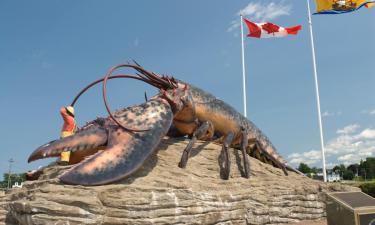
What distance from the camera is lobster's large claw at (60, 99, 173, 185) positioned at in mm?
5410

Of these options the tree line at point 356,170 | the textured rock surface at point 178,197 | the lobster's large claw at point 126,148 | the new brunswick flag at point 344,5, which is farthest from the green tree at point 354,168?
the lobster's large claw at point 126,148

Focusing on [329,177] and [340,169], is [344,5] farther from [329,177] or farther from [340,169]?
[340,169]

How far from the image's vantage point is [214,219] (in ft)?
21.2

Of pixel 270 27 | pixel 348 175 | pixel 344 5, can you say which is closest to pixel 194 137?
pixel 270 27

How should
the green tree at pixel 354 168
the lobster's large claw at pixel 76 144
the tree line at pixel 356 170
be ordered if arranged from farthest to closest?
1. the green tree at pixel 354 168
2. the tree line at pixel 356 170
3. the lobster's large claw at pixel 76 144

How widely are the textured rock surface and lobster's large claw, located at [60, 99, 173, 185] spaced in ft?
0.61

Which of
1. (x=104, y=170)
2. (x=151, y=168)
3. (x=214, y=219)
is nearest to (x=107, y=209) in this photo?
(x=104, y=170)

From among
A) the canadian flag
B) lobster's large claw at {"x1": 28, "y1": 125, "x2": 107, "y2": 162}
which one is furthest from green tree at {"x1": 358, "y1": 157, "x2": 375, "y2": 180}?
lobster's large claw at {"x1": 28, "y1": 125, "x2": 107, "y2": 162}

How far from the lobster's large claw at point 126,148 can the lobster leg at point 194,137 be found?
0.80 meters

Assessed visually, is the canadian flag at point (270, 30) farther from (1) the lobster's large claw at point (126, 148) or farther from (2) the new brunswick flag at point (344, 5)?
(1) the lobster's large claw at point (126, 148)

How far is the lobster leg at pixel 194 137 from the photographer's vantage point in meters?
7.19

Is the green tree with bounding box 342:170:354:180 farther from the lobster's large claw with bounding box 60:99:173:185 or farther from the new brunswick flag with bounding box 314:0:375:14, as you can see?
the lobster's large claw with bounding box 60:99:173:185

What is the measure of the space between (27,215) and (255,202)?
14.5ft

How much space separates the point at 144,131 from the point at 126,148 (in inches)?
20.1
